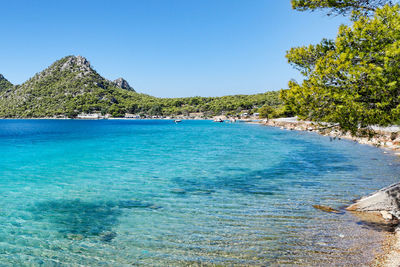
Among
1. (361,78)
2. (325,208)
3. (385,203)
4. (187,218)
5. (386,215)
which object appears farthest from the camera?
(325,208)

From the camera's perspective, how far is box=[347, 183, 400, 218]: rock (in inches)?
432

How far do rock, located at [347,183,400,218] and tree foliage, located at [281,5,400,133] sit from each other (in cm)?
405

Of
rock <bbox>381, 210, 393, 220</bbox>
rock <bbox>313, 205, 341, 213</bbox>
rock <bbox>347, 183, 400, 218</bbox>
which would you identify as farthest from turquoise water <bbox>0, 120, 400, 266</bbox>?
rock <bbox>381, 210, 393, 220</bbox>

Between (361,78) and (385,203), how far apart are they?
20.6ft

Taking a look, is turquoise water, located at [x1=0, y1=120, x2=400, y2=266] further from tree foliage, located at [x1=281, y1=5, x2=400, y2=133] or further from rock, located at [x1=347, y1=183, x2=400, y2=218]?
tree foliage, located at [x1=281, y1=5, x2=400, y2=133]

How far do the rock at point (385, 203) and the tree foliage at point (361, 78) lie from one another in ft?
13.3

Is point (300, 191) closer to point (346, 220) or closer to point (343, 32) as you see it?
point (346, 220)

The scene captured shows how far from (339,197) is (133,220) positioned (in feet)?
36.4

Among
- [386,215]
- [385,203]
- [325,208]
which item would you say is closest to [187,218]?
[325,208]

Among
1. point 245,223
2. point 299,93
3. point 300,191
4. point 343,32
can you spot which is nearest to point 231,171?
point 300,191

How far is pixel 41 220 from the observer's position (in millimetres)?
11828

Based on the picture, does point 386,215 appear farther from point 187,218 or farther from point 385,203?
point 187,218

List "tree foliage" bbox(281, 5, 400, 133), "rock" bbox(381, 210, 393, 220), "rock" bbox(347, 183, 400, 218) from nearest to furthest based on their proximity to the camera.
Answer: "tree foliage" bbox(281, 5, 400, 133) < "rock" bbox(381, 210, 393, 220) < "rock" bbox(347, 183, 400, 218)

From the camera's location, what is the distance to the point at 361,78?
8562 millimetres
